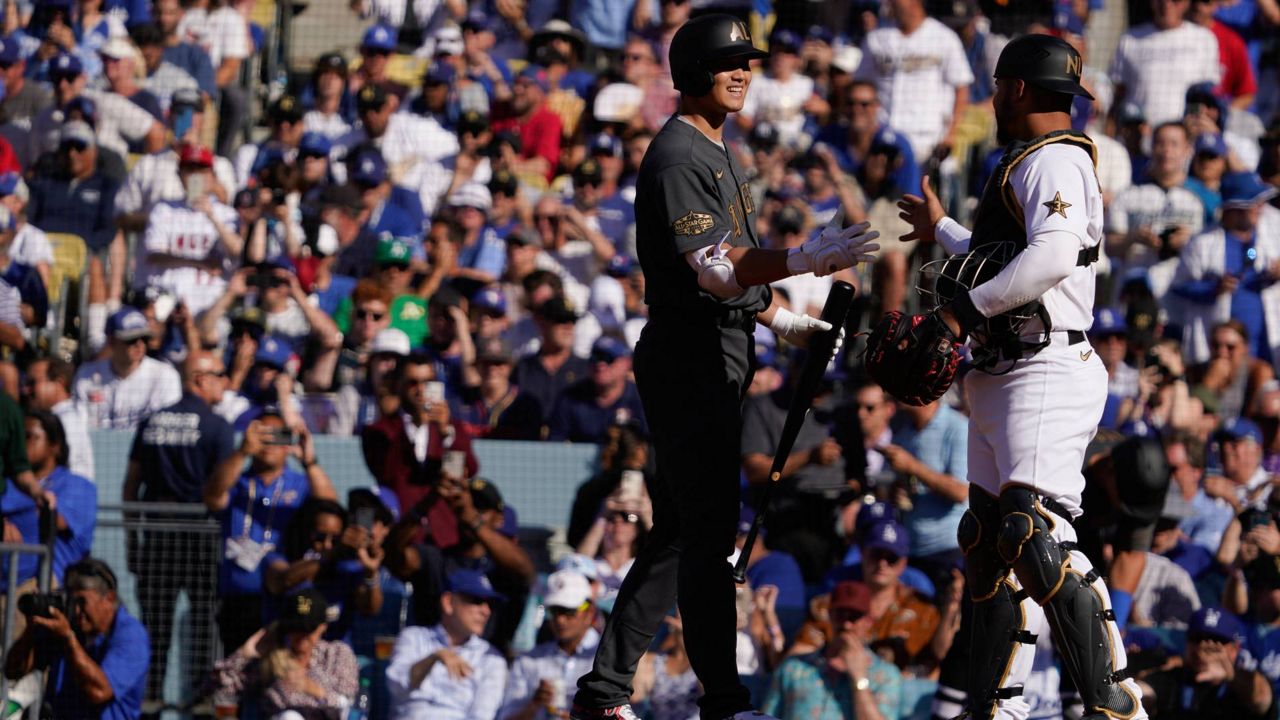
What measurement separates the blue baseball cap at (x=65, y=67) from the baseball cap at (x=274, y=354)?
3820 millimetres

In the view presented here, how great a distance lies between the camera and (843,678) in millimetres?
8422

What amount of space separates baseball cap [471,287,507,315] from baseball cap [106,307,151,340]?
1.94m

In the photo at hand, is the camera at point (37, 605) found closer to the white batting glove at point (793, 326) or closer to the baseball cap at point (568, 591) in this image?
the baseball cap at point (568, 591)

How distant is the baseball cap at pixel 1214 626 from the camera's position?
839 centimetres

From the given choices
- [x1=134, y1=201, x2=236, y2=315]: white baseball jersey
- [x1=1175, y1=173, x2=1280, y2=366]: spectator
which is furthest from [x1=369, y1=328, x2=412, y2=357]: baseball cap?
[x1=1175, y1=173, x2=1280, y2=366]: spectator

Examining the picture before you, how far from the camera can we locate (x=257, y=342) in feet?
35.8

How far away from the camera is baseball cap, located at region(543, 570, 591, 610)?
28.0ft

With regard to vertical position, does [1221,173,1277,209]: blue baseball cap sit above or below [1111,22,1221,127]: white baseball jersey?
below

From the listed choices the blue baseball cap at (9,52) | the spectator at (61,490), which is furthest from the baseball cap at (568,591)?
the blue baseball cap at (9,52)

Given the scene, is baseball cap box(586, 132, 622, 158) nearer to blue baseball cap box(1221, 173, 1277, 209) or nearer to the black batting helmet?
blue baseball cap box(1221, 173, 1277, 209)

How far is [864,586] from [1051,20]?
5.93m

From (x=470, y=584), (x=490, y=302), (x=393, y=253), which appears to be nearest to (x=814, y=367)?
(x=470, y=584)

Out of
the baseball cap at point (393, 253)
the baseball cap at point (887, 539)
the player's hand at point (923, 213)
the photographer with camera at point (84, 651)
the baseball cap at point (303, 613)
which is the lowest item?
the photographer with camera at point (84, 651)

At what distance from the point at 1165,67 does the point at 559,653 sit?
265 inches
